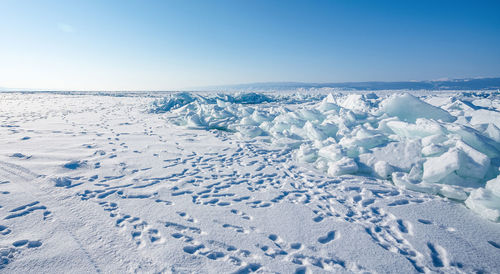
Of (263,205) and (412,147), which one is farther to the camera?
(412,147)

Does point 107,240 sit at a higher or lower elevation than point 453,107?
lower

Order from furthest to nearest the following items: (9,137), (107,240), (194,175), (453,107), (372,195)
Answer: (453,107), (9,137), (194,175), (372,195), (107,240)

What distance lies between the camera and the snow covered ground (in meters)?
1.85

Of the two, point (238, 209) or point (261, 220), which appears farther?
point (238, 209)

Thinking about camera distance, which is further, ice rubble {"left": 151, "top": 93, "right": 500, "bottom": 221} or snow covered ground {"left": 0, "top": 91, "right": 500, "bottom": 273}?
ice rubble {"left": 151, "top": 93, "right": 500, "bottom": 221}

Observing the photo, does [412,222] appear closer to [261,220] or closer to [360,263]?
[360,263]

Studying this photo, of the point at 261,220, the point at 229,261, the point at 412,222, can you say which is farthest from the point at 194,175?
the point at 412,222

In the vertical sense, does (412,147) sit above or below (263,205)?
above

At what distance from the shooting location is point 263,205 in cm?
271

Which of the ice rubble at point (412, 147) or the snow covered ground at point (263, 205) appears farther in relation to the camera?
the ice rubble at point (412, 147)

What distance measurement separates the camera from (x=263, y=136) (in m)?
6.30

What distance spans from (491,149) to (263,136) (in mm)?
4242

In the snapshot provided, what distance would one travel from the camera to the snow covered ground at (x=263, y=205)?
6.07 ft

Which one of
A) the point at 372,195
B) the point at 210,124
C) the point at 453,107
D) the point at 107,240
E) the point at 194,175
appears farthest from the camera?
the point at 210,124
